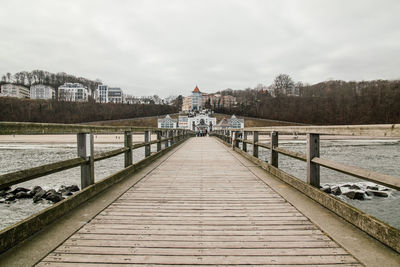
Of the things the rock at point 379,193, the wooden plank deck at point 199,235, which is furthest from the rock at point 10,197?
the rock at point 379,193

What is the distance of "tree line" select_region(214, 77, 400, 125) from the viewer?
70750 mm

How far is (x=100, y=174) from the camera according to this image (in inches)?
486

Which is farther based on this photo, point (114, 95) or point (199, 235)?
point (114, 95)

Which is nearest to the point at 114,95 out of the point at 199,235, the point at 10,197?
the point at 10,197

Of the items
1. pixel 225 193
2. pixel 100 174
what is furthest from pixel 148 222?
pixel 100 174

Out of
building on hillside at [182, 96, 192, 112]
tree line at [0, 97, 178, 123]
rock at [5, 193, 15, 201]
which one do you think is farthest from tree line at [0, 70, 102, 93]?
rock at [5, 193, 15, 201]

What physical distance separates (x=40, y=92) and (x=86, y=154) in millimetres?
135058

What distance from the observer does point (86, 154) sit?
354 cm

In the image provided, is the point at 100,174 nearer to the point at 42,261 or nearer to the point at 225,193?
the point at 225,193

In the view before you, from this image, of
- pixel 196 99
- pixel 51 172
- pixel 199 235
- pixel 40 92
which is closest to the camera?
pixel 199 235

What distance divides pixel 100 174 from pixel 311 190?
36.1 feet

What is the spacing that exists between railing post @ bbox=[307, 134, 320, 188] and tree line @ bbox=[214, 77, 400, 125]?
261 ft

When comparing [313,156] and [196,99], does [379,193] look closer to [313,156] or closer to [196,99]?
[313,156]

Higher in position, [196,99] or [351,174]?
[196,99]
